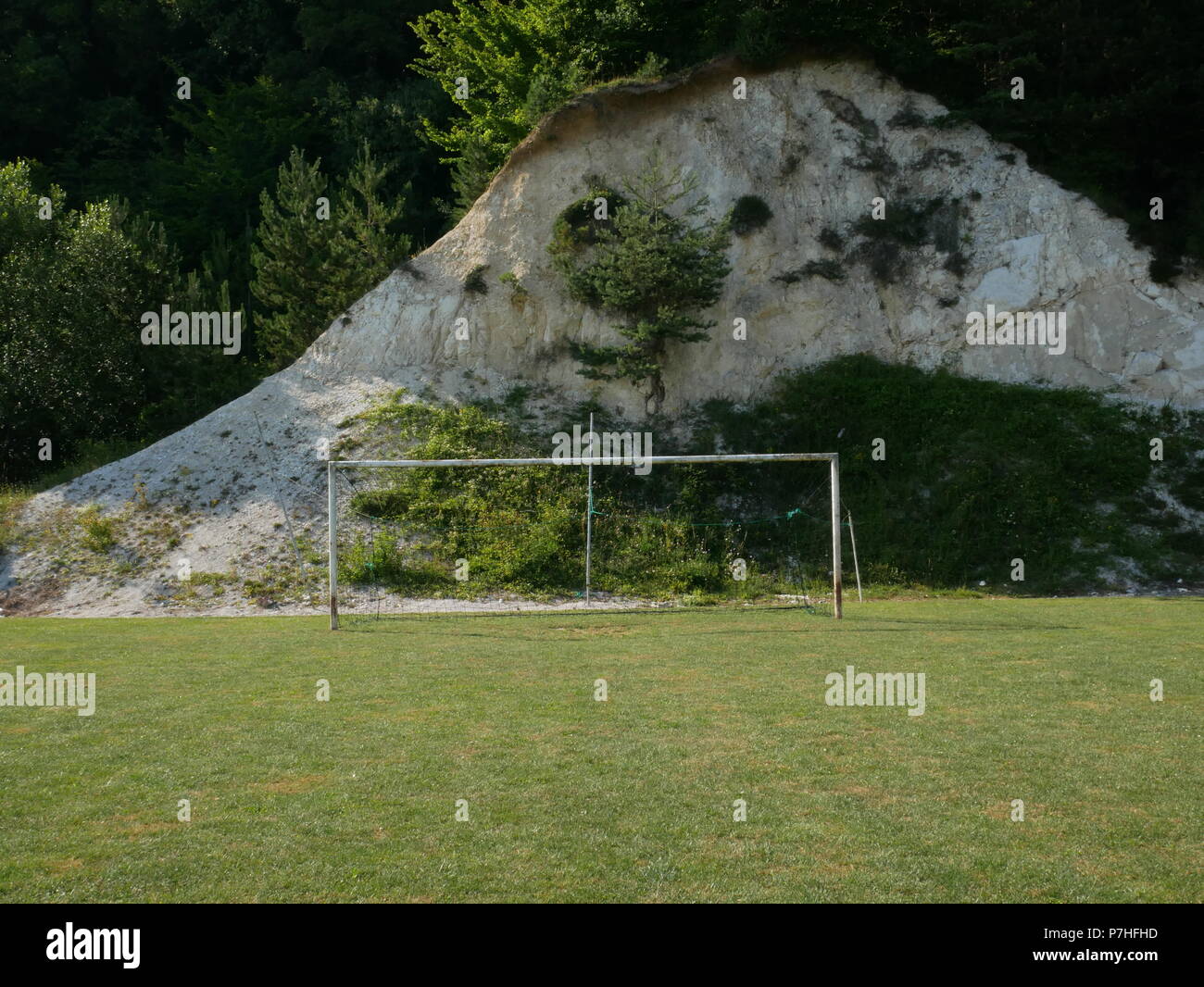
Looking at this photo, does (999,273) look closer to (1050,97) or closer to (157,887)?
(1050,97)

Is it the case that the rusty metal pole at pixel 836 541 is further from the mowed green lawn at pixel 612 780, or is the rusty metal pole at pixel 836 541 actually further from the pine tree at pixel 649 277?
the pine tree at pixel 649 277

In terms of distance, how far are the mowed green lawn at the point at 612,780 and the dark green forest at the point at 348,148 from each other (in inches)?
787

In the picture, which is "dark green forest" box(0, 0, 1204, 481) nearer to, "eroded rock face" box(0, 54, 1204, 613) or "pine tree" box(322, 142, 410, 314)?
"pine tree" box(322, 142, 410, 314)

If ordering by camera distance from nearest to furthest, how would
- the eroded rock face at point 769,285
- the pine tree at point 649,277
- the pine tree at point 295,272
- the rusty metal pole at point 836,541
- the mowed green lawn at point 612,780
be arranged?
the mowed green lawn at point 612,780, the rusty metal pole at point 836,541, the eroded rock face at point 769,285, the pine tree at point 649,277, the pine tree at point 295,272

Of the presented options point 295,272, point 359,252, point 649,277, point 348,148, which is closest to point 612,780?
point 649,277

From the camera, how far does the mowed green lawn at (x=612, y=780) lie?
5734 mm

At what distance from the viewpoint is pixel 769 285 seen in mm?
28891

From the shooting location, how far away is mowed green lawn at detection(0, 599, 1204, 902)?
18.8 feet

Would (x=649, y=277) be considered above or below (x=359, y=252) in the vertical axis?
below

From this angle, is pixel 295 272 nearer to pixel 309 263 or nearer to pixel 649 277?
pixel 309 263

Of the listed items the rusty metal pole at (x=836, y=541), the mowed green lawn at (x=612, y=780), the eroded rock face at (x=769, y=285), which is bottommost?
the mowed green lawn at (x=612, y=780)

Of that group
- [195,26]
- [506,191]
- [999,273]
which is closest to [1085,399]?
[999,273]

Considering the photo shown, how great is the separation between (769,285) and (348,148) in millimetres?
19222

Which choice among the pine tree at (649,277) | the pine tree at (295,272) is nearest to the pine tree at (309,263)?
the pine tree at (295,272)
